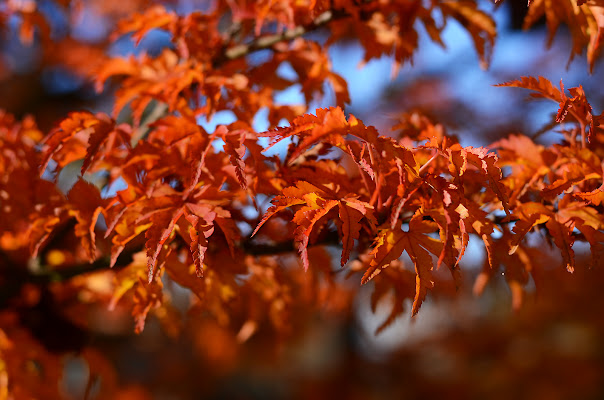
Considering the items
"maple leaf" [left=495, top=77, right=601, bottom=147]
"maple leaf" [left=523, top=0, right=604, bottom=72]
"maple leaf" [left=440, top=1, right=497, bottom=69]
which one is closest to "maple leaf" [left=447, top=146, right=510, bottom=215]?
"maple leaf" [left=495, top=77, right=601, bottom=147]

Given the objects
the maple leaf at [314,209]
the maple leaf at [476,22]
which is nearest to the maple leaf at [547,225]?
the maple leaf at [314,209]

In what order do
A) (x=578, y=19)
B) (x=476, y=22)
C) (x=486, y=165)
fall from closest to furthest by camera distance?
1. (x=486, y=165)
2. (x=578, y=19)
3. (x=476, y=22)

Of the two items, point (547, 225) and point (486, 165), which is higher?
point (486, 165)

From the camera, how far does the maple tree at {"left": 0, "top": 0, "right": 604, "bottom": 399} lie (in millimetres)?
708

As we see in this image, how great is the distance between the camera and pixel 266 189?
869 millimetres

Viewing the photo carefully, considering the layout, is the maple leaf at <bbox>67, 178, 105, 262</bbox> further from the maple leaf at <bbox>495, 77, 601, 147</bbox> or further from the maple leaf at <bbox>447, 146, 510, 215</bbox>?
the maple leaf at <bbox>495, 77, 601, 147</bbox>

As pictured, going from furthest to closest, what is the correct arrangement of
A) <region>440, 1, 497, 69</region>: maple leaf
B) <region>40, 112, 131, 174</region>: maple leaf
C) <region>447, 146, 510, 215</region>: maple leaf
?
<region>440, 1, 497, 69</region>: maple leaf < <region>40, 112, 131, 174</region>: maple leaf < <region>447, 146, 510, 215</region>: maple leaf

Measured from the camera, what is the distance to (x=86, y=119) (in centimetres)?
85

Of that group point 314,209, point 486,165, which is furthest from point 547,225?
point 314,209

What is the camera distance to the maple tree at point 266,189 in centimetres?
71

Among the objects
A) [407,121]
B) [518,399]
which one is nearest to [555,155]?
[407,121]

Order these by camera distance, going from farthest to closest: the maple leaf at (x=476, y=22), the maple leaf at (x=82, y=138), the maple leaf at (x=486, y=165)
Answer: the maple leaf at (x=476, y=22) → the maple leaf at (x=82, y=138) → the maple leaf at (x=486, y=165)

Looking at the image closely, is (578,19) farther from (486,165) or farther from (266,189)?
(266,189)

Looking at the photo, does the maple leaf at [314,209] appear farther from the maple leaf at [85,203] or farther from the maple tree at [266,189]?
the maple leaf at [85,203]
